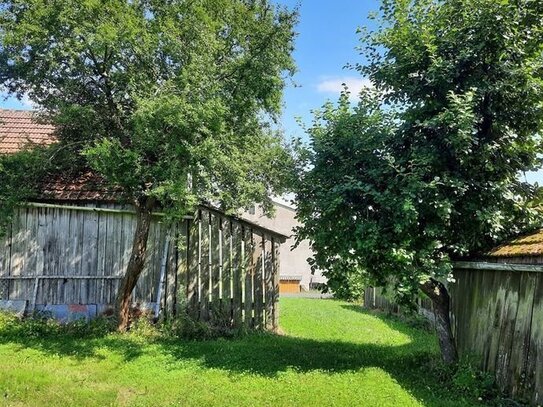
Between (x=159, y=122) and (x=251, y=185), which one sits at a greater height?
(x=159, y=122)

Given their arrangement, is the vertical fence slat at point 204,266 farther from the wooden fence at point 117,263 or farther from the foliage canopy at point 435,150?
the foliage canopy at point 435,150

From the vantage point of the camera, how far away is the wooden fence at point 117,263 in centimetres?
1037

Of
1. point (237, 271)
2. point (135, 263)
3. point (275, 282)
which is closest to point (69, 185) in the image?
point (135, 263)

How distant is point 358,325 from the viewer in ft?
42.2

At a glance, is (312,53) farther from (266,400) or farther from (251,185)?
(266,400)

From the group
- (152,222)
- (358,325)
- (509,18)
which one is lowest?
(358,325)

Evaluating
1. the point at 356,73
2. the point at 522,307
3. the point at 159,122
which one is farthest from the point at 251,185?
the point at 522,307

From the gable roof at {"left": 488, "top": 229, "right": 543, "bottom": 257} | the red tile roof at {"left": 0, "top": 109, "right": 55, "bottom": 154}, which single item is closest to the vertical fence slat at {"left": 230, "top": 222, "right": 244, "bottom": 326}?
the red tile roof at {"left": 0, "top": 109, "right": 55, "bottom": 154}

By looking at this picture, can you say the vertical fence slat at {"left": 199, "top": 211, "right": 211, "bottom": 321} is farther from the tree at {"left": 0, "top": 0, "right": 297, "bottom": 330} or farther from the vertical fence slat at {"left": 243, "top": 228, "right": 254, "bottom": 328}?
the tree at {"left": 0, "top": 0, "right": 297, "bottom": 330}

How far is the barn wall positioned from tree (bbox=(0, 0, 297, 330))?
14.2ft

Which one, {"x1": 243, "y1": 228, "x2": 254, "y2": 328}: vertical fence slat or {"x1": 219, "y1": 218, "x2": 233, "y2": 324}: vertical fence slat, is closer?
{"x1": 219, "y1": 218, "x2": 233, "y2": 324}: vertical fence slat

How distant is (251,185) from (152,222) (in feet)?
9.23

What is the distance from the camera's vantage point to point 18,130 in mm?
12602

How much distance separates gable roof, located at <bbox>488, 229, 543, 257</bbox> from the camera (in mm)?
5932
